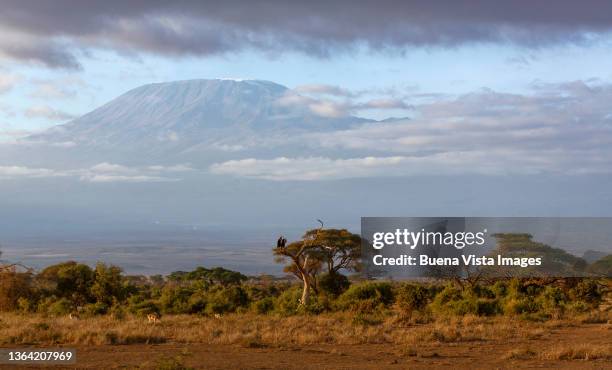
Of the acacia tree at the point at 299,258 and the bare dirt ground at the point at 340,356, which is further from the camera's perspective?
the acacia tree at the point at 299,258

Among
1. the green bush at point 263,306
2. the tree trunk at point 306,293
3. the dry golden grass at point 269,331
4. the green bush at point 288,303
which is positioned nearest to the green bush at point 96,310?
the dry golden grass at point 269,331

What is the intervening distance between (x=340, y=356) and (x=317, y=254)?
16.6 meters

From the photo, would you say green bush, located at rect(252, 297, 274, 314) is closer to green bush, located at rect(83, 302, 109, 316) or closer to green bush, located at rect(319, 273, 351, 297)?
green bush, located at rect(319, 273, 351, 297)

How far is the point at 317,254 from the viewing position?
113ft

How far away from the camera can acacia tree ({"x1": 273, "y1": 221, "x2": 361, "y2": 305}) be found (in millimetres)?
33750

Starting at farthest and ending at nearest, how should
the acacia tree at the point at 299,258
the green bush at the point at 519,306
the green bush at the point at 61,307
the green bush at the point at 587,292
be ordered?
the green bush at the point at 587,292
the acacia tree at the point at 299,258
the green bush at the point at 61,307
the green bush at the point at 519,306

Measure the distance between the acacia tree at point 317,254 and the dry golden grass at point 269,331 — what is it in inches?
270

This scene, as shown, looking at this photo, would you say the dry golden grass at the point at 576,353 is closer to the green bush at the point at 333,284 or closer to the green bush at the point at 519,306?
the green bush at the point at 519,306

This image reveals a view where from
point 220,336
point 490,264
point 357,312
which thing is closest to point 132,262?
point 490,264

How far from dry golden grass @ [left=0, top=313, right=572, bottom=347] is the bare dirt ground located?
2.27ft

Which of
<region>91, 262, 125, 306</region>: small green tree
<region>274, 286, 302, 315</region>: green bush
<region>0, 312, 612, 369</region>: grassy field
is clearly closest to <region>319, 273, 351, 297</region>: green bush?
<region>274, 286, 302, 315</region>: green bush

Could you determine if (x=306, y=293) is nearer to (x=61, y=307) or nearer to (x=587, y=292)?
(x=61, y=307)

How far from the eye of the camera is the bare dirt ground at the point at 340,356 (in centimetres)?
1653

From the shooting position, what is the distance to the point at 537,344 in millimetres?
20469
